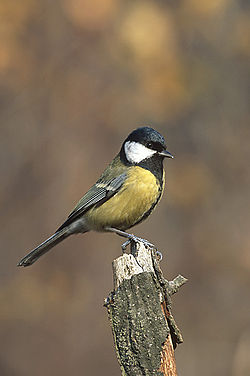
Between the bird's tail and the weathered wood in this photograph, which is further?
the bird's tail

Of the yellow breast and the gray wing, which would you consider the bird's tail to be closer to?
the gray wing

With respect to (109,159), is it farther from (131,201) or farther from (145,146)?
(131,201)

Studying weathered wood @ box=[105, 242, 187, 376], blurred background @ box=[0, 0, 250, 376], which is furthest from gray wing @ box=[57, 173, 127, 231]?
blurred background @ box=[0, 0, 250, 376]

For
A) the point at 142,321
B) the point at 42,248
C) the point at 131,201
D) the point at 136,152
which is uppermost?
the point at 136,152

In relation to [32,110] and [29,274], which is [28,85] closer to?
[32,110]

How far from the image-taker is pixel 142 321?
240 centimetres

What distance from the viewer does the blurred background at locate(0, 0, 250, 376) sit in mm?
5898

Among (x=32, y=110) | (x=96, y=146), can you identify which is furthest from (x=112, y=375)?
(x=32, y=110)

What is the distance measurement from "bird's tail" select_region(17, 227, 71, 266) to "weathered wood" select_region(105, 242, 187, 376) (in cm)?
134

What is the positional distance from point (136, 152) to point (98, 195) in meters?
0.42

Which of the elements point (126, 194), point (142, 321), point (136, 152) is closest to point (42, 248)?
point (126, 194)

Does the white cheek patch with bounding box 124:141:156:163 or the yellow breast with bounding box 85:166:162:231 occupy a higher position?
the white cheek patch with bounding box 124:141:156:163

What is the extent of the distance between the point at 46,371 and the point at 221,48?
450cm

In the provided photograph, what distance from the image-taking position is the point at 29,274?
5.95m
